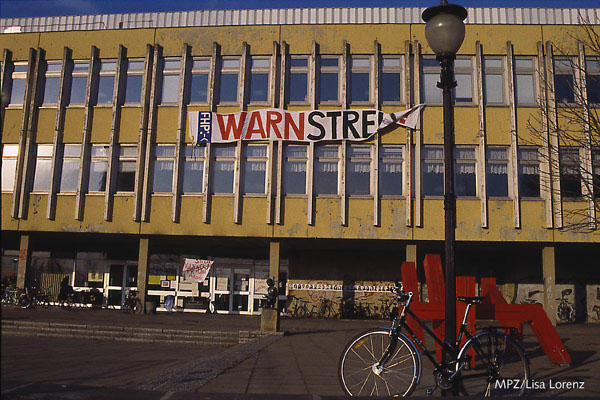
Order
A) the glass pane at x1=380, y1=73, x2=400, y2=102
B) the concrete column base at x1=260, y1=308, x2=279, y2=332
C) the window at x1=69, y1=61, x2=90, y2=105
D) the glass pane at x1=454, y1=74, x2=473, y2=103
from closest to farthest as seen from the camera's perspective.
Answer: the concrete column base at x1=260, y1=308, x2=279, y2=332 → the glass pane at x1=454, y1=74, x2=473, y2=103 → the glass pane at x1=380, y1=73, x2=400, y2=102 → the window at x1=69, y1=61, x2=90, y2=105

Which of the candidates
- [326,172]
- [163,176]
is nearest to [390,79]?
[326,172]

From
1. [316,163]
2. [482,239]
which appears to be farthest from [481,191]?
[316,163]

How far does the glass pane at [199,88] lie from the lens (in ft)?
73.5

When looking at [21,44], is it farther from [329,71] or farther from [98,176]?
[329,71]

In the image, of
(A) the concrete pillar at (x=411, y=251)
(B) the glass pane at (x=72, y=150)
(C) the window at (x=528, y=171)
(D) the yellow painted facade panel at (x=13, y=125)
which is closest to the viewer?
(C) the window at (x=528, y=171)

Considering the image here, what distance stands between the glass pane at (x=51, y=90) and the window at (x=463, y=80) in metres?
16.3

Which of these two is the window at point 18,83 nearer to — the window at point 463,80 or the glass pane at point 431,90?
the glass pane at point 431,90

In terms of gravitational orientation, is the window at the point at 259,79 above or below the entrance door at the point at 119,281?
above

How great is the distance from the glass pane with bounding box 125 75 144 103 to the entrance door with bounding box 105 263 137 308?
7688 millimetres

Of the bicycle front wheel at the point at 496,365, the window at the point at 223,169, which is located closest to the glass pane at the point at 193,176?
the window at the point at 223,169

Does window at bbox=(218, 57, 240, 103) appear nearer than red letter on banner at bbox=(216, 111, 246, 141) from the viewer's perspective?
No

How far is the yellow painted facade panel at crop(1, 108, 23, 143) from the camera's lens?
76.0ft

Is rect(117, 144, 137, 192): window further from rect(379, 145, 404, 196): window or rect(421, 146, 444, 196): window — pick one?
rect(421, 146, 444, 196): window

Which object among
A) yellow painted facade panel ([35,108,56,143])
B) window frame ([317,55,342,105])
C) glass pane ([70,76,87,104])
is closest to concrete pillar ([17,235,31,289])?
yellow painted facade panel ([35,108,56,143])
